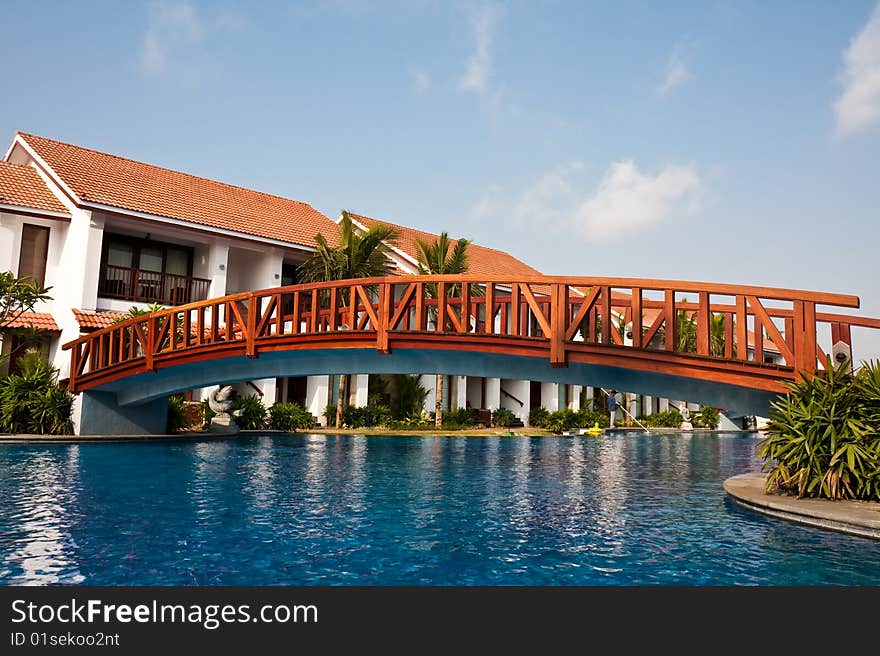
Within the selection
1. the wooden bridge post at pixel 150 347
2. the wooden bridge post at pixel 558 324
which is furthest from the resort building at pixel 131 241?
the wooden bridge post at pixel 558 324

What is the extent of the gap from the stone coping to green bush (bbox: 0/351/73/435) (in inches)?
741

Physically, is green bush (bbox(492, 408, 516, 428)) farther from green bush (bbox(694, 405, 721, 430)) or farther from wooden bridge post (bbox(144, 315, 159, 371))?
wooden bridge post (bbox(144, 315, 159, 371))

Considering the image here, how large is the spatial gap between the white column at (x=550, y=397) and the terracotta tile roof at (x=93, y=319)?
22483 millimetres

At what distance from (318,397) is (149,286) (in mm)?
7937

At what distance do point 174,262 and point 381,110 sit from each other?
1071cm

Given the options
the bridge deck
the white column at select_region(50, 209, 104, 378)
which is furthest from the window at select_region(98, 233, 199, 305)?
the bridge deck

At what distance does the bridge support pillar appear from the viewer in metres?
22.3

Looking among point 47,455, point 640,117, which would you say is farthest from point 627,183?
point 47,455

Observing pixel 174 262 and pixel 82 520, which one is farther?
pixel 174 262

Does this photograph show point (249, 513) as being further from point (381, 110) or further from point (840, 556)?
point (381, 110)

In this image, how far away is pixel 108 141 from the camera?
32.2 m

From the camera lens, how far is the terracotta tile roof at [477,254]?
39.0 m

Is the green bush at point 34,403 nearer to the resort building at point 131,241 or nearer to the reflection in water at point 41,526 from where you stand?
the resort building at point 131,241

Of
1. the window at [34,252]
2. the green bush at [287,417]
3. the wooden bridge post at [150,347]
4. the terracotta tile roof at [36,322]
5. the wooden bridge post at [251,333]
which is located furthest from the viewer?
the green bush at [287,417]
